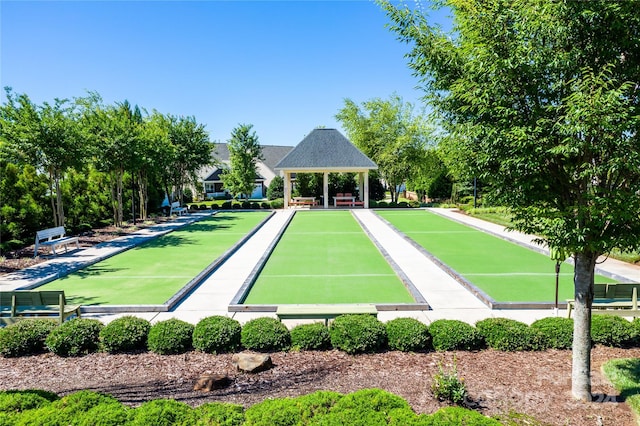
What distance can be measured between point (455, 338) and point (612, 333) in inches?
98.1

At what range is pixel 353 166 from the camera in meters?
31.0

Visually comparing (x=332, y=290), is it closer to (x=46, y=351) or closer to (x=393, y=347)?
(x=393, y=347)

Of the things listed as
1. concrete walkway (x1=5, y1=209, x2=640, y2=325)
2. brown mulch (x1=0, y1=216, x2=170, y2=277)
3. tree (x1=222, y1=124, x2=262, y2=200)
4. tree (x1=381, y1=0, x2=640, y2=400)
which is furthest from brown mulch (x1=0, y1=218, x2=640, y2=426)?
tree (x1=222, y1=124, x2=262, y2=200)

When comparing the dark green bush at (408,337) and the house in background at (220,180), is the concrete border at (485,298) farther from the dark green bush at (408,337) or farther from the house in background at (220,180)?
the house in background at (220,180)

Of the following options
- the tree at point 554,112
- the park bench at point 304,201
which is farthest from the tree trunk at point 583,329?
the park bench at point 304,201

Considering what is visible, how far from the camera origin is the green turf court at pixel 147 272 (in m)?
9.66

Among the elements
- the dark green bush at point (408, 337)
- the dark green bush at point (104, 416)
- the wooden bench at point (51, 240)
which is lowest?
the dark green bush at point (408, 337)

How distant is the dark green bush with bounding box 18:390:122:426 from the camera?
368 centimetres

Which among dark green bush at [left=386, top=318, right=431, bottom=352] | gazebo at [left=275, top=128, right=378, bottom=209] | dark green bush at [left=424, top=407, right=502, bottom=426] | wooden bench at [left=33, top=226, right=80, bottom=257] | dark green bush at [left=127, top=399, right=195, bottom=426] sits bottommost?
dark green bush at [left=386, top=318, right=431, bottom=352]

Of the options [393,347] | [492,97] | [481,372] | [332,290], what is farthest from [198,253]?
[492,97]

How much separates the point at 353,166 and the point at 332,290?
21916 mm

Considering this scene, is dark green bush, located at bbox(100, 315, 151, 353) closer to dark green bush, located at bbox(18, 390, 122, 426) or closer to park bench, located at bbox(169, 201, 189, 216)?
dark green bush, located at bbox(18, 390, 122, 426)

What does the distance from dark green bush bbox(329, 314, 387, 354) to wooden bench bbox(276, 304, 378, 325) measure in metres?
0.54

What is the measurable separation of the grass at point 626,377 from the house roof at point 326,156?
25.5m
